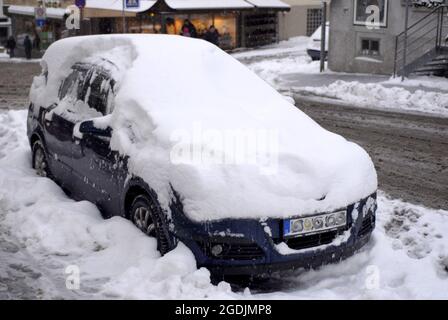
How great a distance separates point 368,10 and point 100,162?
1666 centimetres

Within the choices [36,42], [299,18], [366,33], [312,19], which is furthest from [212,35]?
[366,33]

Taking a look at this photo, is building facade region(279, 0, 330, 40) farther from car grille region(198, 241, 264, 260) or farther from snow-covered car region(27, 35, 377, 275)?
car grille region(198, 241, 264, 260)

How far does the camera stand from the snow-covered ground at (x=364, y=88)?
15.1 metres

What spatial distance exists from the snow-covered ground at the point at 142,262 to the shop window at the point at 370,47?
14629mm

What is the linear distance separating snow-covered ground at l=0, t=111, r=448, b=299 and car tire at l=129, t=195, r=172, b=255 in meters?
0.08

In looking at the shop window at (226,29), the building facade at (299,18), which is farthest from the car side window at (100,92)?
the building facade at (299,18)

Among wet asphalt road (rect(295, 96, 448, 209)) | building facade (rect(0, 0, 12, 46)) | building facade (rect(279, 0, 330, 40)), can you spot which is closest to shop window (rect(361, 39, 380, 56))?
wet asphalt road (rect(295, 96, 448, 209))

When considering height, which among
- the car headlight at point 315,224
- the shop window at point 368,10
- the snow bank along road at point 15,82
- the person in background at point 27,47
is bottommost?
the snow bank along road at point 15,82

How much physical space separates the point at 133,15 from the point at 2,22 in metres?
25.2

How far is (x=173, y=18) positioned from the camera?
32.9m

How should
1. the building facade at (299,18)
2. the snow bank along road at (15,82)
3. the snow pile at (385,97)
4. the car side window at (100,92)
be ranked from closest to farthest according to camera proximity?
the car side window at (100,92)
the snow pile at (385,97)
the snow bank along road at (15,82)
the building facade at (299,18)

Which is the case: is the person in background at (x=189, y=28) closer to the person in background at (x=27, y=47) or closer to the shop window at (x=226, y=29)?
the shop window at (x=226, y=29)

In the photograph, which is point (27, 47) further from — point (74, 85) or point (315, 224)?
point (315, 224)

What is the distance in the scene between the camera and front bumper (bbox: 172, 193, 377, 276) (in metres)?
4.84
